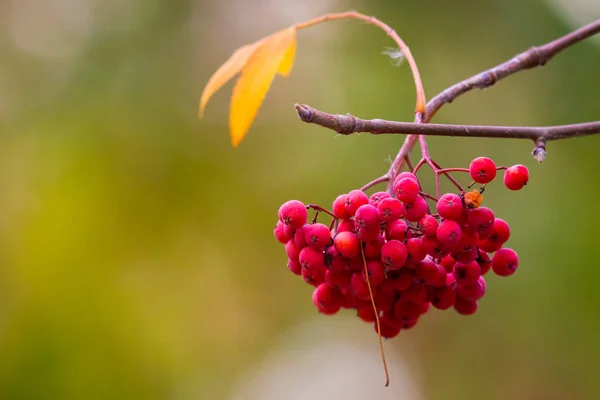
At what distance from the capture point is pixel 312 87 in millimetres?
3006

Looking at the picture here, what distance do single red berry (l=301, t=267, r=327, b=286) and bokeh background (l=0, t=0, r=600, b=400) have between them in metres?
1.67

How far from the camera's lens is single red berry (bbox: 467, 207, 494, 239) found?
2.49 feet

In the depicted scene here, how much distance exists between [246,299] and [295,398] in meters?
0.94

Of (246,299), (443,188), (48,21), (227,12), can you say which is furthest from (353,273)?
(48,21)

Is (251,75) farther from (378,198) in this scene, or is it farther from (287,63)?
(378,198)

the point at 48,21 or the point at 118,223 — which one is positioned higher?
the point at 48,21

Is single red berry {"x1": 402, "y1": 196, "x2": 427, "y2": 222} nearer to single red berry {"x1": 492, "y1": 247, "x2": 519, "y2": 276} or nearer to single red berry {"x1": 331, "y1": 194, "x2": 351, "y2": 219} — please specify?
single red berry {"x1": 331, "y1": 194, "x2": 351, "y2": 219}

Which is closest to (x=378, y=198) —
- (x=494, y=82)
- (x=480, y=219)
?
(x=480, y=219)

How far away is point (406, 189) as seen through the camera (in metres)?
0.76

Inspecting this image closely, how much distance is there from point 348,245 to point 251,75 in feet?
1.45

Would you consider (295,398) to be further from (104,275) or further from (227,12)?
(227,12)

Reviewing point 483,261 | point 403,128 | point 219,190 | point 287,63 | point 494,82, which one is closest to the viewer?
point 403,128

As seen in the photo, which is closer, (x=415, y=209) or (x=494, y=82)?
(x=415, y=209)

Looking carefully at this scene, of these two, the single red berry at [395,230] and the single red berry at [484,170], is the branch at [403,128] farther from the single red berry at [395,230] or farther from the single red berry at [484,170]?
the single red berry at [395,230]
